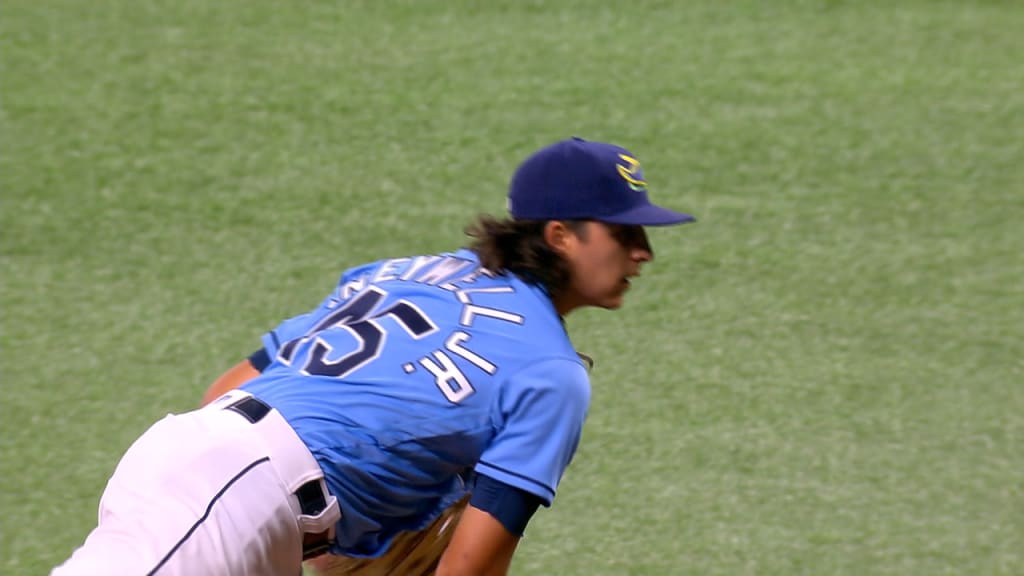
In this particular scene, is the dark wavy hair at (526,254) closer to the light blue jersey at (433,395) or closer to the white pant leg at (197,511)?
the light blue jersey at (433,395)

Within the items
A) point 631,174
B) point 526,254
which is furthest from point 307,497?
point 631,174

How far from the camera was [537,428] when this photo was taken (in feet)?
8.87

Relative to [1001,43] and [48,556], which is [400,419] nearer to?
[48,556]

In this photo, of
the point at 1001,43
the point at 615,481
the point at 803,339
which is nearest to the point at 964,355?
the point at 803,339

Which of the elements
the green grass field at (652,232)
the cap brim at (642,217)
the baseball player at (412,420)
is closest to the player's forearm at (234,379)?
the baseball player at (412,420)

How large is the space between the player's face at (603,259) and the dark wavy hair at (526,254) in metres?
0.02

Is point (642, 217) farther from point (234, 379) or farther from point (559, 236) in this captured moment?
point (234, 379)

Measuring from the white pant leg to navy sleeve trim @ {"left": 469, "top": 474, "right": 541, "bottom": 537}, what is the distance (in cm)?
38

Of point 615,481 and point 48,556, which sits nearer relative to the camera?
point 48,556

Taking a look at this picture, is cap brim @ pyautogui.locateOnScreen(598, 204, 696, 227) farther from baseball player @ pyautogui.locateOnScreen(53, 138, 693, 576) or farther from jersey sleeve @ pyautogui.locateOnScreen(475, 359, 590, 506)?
jersey sleeve @ pyautogui.locateOnScreen(475, 359, 590, 506)

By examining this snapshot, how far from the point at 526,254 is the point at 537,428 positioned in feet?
1.34

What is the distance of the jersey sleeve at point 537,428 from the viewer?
2.69 metres

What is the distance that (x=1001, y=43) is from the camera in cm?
742

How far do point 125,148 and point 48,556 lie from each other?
2.68 m
